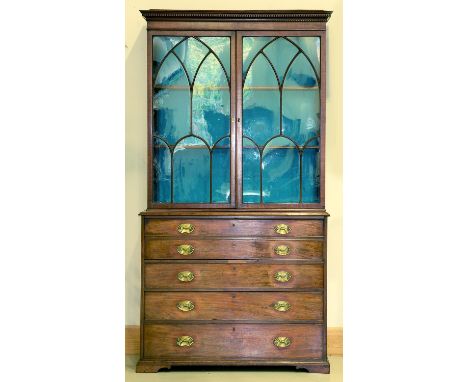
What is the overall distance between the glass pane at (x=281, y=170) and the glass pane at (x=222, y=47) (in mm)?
489

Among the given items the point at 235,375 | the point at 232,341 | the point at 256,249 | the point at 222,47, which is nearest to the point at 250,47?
the point at 222,47

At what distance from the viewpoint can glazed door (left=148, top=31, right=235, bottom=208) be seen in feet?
10.6

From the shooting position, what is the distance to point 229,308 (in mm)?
3135

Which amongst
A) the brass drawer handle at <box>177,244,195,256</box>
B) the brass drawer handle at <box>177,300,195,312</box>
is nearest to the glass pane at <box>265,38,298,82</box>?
the brass drawer handle at <box>177,244,195,256</box>

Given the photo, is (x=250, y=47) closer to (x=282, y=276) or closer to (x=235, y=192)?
(x=235, y=192)

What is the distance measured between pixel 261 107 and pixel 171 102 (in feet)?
1.63

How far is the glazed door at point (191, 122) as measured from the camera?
127 inches

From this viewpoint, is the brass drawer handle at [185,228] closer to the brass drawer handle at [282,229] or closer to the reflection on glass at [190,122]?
the reflection on glass at [190,122]

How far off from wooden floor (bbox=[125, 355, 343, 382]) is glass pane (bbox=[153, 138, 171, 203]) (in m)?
0.92

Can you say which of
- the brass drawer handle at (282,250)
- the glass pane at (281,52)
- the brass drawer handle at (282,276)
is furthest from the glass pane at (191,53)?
the brass drawer handle at (282,276)

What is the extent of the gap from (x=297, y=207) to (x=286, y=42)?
35.4 inches

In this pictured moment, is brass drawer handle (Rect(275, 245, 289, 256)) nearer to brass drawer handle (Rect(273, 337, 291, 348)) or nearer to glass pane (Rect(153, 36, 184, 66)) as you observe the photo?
brass drawer handle (Rect(273, 337, 291, 348))
